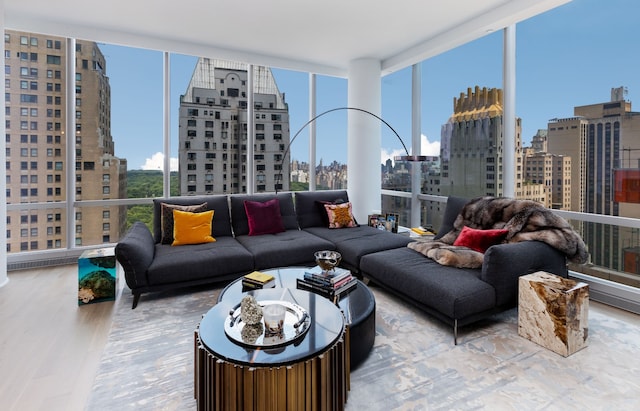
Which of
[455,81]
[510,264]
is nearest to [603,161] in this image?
[510,264]

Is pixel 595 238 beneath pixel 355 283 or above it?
above

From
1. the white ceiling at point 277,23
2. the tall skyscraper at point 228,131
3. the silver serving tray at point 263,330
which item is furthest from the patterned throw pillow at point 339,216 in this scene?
the silver serving tray at point 263,330

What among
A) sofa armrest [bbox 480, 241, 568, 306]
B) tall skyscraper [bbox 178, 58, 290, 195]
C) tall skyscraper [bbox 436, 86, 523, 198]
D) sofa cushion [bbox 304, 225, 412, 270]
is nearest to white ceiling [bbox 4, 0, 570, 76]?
tall skyscraper [bbox 178, 58, 290, 195]

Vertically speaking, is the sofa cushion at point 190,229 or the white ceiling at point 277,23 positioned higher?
the white ceiling at point 277,23

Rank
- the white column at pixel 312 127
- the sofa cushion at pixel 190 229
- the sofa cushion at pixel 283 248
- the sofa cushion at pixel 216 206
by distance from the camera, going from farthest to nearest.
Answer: the white column at pixel 312 127, the sofa cushion at pixel 216 206, the sofa cushion at pixel 190 229, the sofa cushion at pixel 283 248

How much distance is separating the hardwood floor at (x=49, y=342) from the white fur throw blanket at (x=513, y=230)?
0.72 meters

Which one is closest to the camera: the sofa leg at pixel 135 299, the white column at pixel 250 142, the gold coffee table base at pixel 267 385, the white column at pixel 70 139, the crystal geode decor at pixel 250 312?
the gold coffee table base at pixel 267 385

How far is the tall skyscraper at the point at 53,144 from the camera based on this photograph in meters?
4.15

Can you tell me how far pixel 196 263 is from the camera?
3244mm

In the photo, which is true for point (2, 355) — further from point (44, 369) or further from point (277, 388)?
point (277, 388)

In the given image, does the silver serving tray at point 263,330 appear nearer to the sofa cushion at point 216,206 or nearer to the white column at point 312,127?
the sofa cushion at point 216,206

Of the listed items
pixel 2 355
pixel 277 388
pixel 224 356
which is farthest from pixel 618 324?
pixel 2 355

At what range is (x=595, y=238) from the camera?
3314 millimetres

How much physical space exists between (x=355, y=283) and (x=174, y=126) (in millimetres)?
3566
